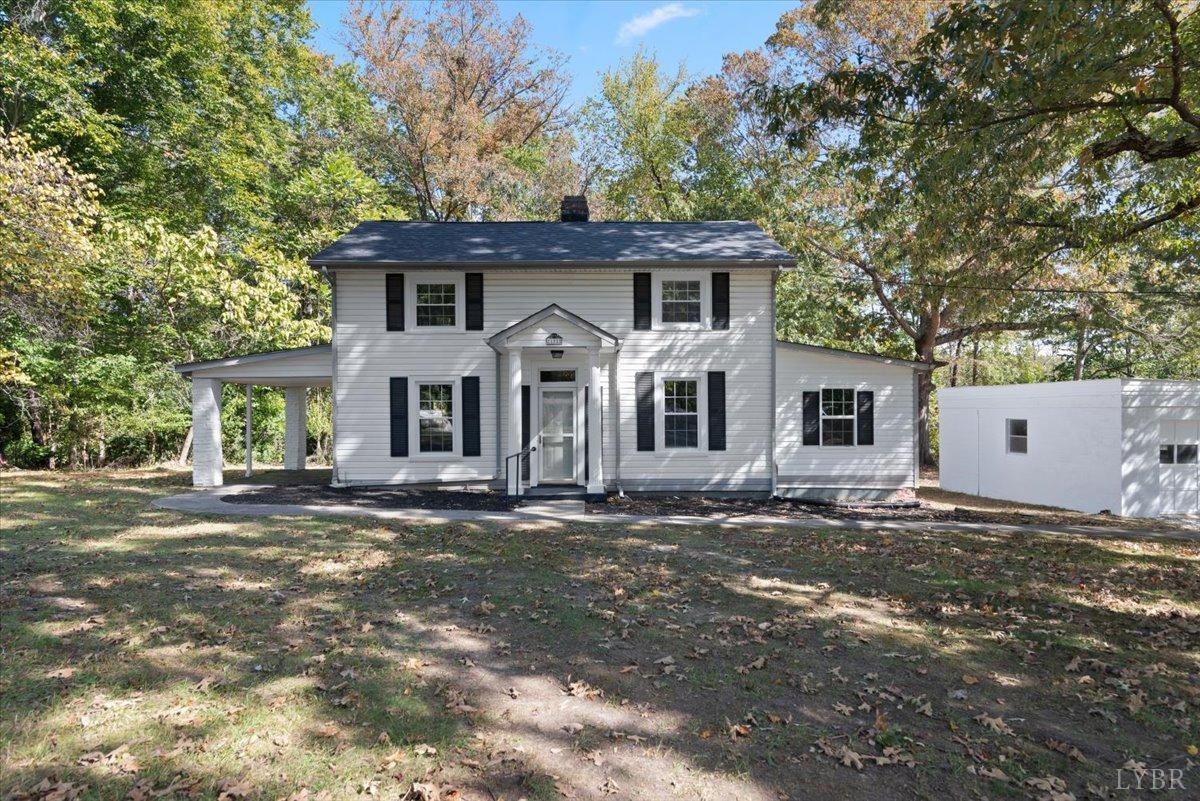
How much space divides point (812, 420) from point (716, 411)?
252 cm

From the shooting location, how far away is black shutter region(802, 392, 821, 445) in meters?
15.7

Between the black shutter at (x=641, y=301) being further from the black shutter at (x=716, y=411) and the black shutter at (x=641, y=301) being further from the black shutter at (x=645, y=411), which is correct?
the black shutter at (x=716, y=411)

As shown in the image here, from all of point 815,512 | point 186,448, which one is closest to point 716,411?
point 815,512

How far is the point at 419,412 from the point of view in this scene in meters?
15.1

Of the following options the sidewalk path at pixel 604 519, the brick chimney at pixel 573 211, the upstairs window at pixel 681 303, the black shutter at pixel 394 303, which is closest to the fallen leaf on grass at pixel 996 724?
the sidewalk path at pixel 604 519

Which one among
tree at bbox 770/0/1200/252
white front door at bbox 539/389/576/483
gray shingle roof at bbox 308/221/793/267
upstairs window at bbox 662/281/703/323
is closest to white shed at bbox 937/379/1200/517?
tree at bbox 770/0/1200/252

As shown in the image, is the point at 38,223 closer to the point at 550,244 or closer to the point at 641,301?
the point at 550,244

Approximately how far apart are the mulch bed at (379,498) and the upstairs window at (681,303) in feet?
18.5

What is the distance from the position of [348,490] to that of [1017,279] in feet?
47.1

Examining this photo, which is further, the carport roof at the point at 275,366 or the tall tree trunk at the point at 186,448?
the tall tree trunk at the point at 186,448

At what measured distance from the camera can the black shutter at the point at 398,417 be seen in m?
15.0

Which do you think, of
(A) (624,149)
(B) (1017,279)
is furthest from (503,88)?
(B) (1017,279)

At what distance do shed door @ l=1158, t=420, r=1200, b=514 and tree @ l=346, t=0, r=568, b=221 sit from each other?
2193 cm

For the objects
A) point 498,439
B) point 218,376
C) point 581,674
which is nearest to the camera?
point 581,674
